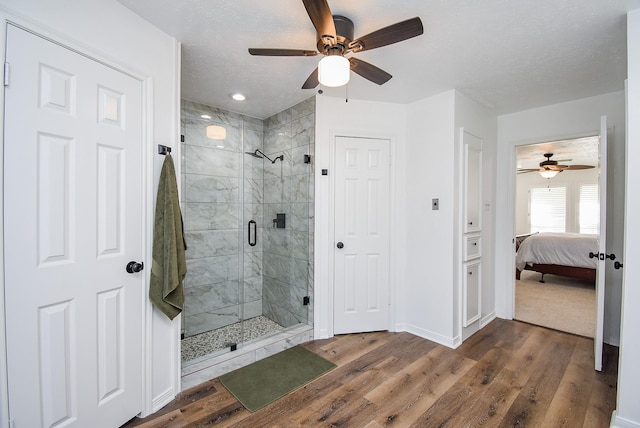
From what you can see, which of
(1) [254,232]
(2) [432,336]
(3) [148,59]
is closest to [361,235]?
(2) [432,336]

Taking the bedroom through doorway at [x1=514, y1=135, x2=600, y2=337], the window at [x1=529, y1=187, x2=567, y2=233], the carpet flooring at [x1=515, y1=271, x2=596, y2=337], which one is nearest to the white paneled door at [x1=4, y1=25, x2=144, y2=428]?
the bedroom through doorway at [x1=514, y1=135, x2=600, y2=337]

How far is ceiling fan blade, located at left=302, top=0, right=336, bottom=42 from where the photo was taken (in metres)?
1.31

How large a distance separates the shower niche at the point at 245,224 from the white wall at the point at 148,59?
41.5 inches

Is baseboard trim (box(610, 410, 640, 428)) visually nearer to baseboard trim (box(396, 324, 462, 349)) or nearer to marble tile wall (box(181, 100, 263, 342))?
baseboard trim (box(396, 324, 462, 349))

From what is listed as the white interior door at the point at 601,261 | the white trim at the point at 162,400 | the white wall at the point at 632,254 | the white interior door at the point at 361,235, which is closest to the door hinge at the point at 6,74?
the white trim at the point at 162,400

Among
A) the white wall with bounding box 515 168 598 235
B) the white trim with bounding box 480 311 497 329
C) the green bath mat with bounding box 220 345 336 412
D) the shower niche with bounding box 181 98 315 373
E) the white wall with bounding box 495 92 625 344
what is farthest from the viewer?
the white wall with bounding box 515 168 598 235

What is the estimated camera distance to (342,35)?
5.61 feet

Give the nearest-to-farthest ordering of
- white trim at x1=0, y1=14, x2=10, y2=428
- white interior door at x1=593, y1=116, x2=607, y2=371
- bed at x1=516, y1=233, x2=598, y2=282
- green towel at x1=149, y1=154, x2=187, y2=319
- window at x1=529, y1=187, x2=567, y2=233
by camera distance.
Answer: white trim at x1=0, y1=14, x2=10, y2=428, green towel at x1=149, y1=154, x2=187, y2=319, white interior door at x1=593, y1=116, x2=607, y2=371, bed at x1=516, y1=233, x2=598, y2=282, window at x1=529, y1=187, x2=567, y2=233

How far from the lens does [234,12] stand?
171 centimetres

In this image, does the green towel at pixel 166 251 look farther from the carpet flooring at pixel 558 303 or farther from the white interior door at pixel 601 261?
the carpet flooring at pixel 558 303

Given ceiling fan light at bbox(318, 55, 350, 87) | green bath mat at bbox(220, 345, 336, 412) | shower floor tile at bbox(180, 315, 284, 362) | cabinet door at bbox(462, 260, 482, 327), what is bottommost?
shower floor tile at bbox(180, 315, 284, 362)

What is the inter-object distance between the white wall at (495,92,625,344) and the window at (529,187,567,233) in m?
6.34

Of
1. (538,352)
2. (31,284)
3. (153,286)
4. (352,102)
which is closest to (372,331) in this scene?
(538,352)

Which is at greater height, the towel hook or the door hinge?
the door hinge
